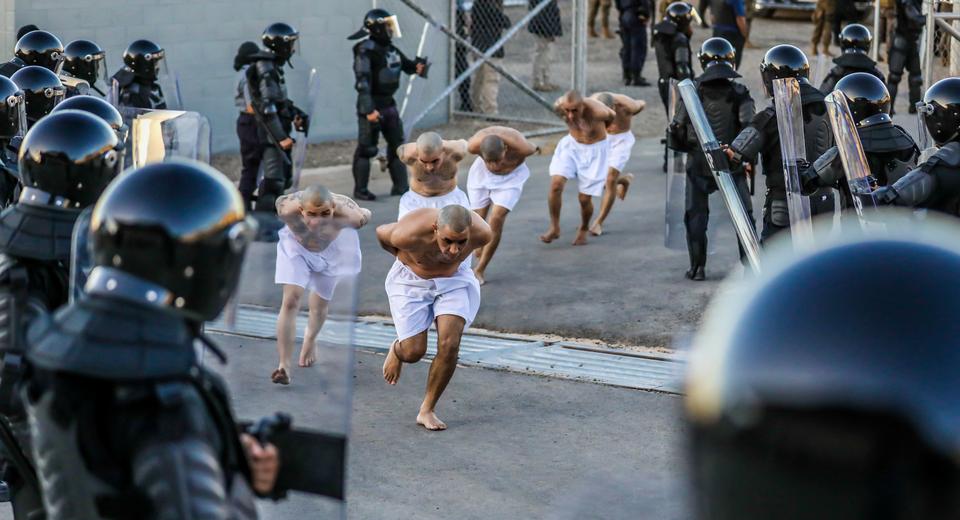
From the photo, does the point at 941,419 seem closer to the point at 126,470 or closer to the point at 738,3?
the point at 126,470

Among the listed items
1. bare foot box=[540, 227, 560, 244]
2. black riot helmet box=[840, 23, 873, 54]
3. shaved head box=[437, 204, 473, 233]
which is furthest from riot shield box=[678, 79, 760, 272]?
black riot helmet box=[840, 23, 873, 54]

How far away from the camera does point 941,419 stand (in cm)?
125

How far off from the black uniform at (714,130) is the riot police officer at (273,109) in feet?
10.3

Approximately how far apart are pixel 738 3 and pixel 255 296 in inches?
563

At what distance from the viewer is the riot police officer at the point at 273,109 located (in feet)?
36.6

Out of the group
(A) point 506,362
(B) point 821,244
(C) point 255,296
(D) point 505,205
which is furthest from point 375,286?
(B) point 821,244

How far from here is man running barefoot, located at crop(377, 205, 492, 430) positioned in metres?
6.78

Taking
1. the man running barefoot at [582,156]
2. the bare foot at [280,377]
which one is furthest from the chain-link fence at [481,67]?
the bare foot at [280,377]

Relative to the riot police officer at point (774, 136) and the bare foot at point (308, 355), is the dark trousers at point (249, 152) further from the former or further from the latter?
the bare foot at point (308, 355)

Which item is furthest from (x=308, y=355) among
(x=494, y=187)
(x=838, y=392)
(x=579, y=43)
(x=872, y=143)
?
(x=579, y=43)

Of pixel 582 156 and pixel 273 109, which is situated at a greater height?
pixel 273 109

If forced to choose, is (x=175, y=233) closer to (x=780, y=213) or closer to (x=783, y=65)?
(x=780, y=213)

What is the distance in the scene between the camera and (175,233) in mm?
2465

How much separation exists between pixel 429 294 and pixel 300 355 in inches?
142
